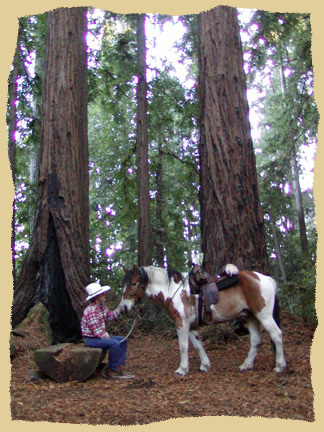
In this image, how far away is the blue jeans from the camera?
622 centimetres

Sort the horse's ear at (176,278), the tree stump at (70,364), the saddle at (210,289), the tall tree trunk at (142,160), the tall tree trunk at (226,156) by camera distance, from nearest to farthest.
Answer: the tree stump at (70,364), the saddle at (210,289), the horse's ear at (176,278), the tall tree trunk at (226,156), the tall tree trunk at (142,160)

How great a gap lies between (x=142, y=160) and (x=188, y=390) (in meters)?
8.65

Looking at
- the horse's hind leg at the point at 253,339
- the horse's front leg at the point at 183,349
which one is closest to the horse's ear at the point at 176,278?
the horse's front leg at the point at 183,349

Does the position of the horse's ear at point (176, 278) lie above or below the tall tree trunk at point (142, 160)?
below

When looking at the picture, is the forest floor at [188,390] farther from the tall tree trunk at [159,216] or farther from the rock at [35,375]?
the tall tree trunk at [159,216]

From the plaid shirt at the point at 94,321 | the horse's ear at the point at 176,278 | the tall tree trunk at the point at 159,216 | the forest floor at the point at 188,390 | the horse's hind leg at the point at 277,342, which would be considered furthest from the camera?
the tall tree trunk at the point at 159,216

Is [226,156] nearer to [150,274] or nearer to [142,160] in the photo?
[150,274]

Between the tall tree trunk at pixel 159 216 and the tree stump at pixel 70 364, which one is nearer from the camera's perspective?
the tree stump at pixel 70 364

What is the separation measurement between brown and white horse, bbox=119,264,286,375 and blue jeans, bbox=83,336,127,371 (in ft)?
1.79

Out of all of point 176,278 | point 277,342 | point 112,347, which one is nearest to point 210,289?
point 176,278

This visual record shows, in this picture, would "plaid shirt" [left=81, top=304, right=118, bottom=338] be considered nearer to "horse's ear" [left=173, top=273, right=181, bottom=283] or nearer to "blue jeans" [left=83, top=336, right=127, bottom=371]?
"blue jeans" [left=83, top=336, right=127, bottom=371]

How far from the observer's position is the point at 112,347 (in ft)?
20.5

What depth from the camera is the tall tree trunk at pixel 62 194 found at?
7.52m

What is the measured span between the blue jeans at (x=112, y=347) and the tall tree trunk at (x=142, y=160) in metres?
5.73
